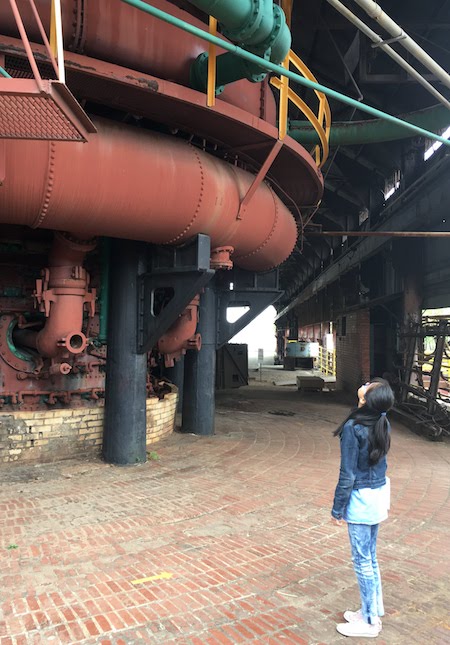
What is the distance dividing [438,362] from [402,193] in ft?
12.5

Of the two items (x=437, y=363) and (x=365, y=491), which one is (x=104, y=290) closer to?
(x=365, y=491)

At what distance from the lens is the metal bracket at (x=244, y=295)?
7.85 metres

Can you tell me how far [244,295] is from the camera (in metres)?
7.97

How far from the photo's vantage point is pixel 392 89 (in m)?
9.17

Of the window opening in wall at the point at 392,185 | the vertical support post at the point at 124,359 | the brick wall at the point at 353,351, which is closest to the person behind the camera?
the vertical support post at the point at 124,359

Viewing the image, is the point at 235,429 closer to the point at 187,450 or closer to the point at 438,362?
the point at 187,450

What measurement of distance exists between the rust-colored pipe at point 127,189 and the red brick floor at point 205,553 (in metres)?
2.71

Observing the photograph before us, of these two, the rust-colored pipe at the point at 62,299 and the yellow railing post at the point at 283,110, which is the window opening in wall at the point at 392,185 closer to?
the yellow railing post at the point at 283,110

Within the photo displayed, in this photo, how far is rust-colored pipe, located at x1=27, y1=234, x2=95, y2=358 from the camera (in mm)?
5309

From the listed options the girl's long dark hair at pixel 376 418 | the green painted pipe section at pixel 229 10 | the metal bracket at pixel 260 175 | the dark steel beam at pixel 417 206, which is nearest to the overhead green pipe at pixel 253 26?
the green painted pipe section at pixel 229 10

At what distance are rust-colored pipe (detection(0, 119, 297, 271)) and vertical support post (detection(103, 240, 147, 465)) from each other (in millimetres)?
1042

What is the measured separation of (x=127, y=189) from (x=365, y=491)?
125 inches

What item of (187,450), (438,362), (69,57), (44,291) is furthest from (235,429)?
(69,57)

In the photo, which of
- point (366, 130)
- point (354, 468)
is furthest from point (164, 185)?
point (366, 130)
